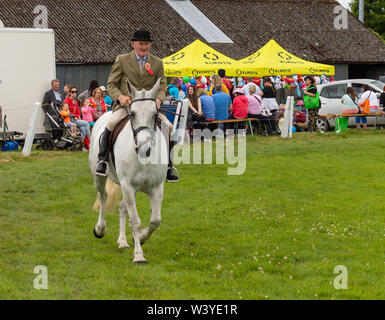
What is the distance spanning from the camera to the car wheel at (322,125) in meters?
27.6

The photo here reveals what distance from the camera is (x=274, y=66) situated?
1048 inches

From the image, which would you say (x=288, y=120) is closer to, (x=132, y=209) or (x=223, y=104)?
(x=223, y=104)

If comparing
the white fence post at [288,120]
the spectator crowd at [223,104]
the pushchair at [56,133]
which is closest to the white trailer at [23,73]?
the pushchair at [56,133]

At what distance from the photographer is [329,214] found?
11594mm

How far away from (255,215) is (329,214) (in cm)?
117

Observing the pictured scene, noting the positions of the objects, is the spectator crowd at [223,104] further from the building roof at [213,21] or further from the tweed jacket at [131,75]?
the building roof at [213,21]

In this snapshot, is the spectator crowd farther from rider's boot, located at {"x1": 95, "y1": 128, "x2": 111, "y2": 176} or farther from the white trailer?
rider's boot, located at {"x1": 95, "y1": 128, "x2": 111, "y2": 176}

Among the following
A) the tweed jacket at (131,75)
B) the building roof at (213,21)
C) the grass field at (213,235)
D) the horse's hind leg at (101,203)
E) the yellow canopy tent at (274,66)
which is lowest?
the grass field at (213,235)

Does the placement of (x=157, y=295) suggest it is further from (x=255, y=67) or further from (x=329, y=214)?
(x=255, y=67)

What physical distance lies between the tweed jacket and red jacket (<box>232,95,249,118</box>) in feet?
46.9

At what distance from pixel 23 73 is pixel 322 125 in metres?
11.7

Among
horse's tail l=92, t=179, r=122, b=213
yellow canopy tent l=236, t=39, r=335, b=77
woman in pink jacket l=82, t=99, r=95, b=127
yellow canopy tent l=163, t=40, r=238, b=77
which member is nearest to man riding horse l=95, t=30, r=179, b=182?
horse's tail l=92, t=179, r=122, b=213

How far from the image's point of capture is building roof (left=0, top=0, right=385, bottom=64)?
46031 millimetres

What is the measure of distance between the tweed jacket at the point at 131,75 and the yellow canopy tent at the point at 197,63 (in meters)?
15.6
